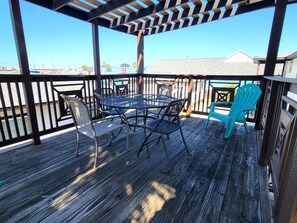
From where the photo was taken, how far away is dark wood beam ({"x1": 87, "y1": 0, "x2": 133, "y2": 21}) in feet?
9.49

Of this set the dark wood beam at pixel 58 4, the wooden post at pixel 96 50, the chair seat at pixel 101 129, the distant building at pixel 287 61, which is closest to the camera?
the chair seat at pixel 101 129

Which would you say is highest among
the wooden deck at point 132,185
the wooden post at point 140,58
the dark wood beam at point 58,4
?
the dark wood beam at point 58,4

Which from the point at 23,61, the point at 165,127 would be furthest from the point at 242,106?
the point at 23,61

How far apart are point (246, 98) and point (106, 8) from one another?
3.37 metres

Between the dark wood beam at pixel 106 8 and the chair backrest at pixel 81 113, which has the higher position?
the dark wood beam at pixel 106 8

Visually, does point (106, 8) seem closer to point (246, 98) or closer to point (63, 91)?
point (63, 91)

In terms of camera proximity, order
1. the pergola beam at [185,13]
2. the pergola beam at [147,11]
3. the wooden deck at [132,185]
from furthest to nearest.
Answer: the pergola beam at [185,13]
the pergola beam at [147,11]
the wooden deck at [132,185]

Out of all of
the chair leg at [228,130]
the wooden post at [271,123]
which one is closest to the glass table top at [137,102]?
the chair leg at [228,130]

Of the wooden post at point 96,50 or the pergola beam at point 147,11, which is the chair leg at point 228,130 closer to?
the pergola beam at point 147,11

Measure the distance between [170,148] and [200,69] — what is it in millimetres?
18607

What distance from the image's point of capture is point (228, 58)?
66.7 feet

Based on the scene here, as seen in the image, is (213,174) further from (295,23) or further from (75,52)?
(75,52)

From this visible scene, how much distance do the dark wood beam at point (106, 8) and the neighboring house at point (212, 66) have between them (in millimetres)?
16529

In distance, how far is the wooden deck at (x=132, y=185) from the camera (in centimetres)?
131
